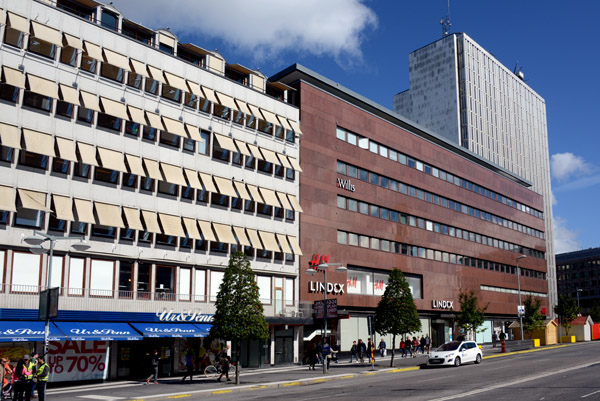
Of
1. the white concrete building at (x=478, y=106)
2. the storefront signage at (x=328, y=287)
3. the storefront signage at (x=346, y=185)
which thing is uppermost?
the white concrete building at (x=478, y=106)

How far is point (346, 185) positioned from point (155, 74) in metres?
21.6

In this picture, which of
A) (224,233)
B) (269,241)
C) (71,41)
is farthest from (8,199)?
(269,241)

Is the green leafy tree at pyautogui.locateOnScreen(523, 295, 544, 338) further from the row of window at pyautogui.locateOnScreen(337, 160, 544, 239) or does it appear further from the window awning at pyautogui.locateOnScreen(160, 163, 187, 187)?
the window awning at pyautogui.locateOnScreen(160, 163, 187, 187)

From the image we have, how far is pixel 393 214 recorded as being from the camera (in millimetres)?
61312

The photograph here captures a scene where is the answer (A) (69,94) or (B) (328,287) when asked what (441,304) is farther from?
(A) (69,94)

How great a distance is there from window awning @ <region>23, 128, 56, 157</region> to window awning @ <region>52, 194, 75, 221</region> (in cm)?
Result: 257

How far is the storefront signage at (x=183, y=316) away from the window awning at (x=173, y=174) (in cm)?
861

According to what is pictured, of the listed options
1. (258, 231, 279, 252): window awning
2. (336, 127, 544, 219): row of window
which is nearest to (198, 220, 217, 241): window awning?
(258, 231, 279, 252): window awning

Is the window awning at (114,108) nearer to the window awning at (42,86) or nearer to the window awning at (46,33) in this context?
the window awning at (42,86)

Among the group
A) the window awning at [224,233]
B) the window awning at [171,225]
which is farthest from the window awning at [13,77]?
the window awning at [224,233]

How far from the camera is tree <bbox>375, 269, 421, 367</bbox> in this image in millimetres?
42781

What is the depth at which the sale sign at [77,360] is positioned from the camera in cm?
3356

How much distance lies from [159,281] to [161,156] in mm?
8499

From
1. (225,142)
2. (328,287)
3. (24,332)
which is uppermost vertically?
(225,142)
